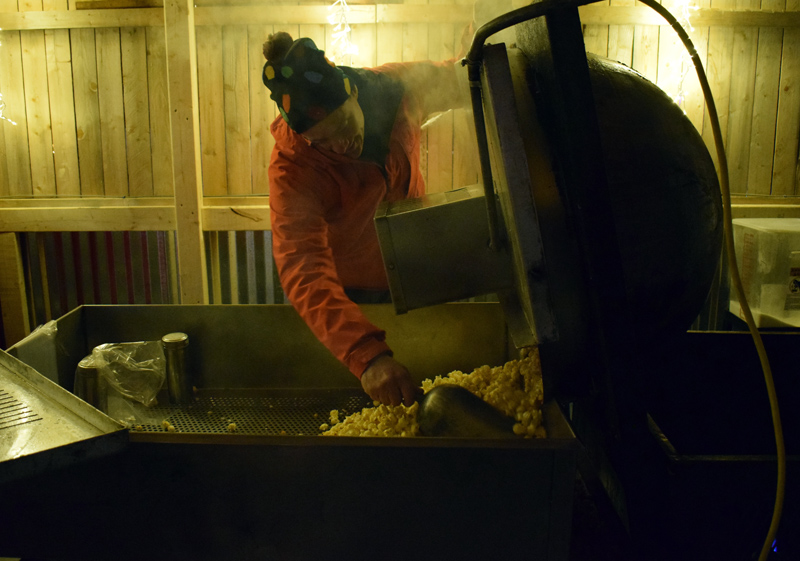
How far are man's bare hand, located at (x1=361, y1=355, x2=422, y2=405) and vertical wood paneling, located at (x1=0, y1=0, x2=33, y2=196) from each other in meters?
3.16

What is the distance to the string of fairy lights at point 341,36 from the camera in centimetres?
302

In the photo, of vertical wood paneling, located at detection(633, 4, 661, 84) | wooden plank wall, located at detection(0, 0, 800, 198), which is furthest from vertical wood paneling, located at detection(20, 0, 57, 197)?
vertical wood paneling, located at detection(633, 4, 661, 84)

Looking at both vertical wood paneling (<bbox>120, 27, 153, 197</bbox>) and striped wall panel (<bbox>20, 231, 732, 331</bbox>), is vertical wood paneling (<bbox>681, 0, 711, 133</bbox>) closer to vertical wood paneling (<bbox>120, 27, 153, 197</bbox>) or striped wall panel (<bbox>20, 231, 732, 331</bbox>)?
striped wall panel (<bbox>20, 231, 732, 331</bbox>)

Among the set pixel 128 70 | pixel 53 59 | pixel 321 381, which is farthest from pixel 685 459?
pixel 53 59

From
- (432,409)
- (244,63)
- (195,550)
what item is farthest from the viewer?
(244,63)

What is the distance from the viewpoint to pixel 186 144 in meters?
2.91

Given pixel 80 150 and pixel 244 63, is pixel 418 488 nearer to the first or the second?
pixel 244 63

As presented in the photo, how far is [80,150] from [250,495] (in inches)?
126

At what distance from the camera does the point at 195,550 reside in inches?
40.9

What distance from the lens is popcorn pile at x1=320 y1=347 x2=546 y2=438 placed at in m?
1.42

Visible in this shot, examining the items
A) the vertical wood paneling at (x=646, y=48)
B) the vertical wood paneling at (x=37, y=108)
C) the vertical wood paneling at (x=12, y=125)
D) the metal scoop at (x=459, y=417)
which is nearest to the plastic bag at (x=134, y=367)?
the metal scoop at (x=459, y=417)

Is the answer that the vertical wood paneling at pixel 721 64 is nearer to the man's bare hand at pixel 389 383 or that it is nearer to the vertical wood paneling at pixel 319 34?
the vertical wood paneling at pixel 319 34

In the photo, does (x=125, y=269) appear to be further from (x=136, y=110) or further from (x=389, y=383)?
(x=389, y=383)

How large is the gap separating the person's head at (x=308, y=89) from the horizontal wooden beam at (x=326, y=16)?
5.39ft
